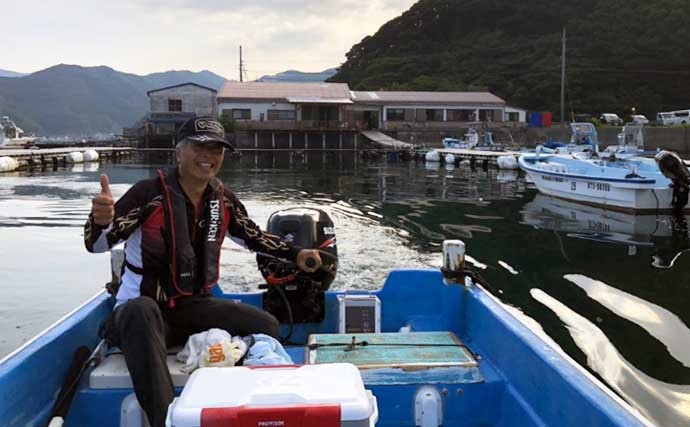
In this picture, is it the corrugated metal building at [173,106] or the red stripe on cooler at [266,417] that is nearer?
the red stripe on cooler at [266,417]

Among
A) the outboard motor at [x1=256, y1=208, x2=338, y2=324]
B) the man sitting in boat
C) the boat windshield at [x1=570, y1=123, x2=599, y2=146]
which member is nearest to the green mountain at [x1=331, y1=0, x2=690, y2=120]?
the boat windshield at [x1=570, y1=123, x2=599, y2=146]

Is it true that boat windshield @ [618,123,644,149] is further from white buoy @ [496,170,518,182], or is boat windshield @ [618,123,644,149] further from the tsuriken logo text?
the tsuriken logo text

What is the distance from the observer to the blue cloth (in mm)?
3052

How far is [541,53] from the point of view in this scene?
267ft

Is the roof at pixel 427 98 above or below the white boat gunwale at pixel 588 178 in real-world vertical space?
above

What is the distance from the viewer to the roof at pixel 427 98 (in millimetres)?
58188

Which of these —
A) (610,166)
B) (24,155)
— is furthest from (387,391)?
(24,155)

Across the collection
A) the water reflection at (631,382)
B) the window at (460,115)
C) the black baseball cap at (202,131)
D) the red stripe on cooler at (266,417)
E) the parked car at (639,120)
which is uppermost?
the window at (460,115)

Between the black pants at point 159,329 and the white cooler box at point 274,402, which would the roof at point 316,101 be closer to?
the black pants at point 159,329

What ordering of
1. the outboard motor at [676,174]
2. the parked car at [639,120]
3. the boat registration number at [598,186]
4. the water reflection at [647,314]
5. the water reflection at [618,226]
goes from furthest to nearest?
1. the parked car at [639,120]
2. the boat registration number at [598,186]
3. the outboard motor at [676,174]
4. the water reflection at [618,226]
5. the water reflection at [647,314]

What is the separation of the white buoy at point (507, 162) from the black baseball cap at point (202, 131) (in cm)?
3122

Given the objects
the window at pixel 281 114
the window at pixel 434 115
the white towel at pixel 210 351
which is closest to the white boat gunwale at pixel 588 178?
the white towel at pixel 210 351

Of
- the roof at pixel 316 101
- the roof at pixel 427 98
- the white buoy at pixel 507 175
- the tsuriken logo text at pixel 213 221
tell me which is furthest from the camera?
the roof at pixel 427 98

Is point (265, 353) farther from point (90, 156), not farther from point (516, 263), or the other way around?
point (90, 156)
